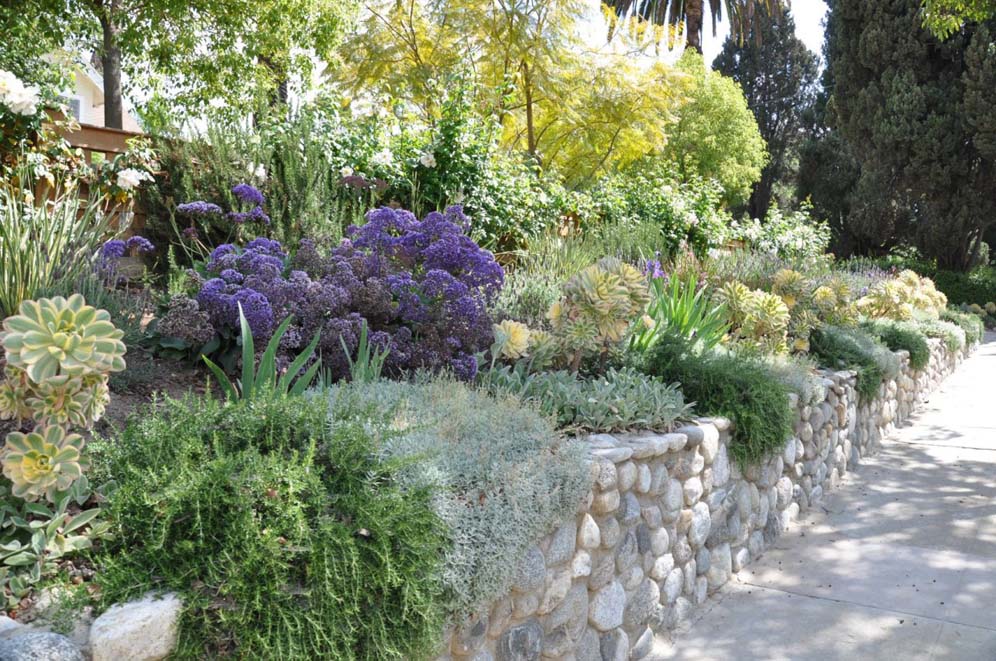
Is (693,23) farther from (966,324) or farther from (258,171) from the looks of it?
(258,171)

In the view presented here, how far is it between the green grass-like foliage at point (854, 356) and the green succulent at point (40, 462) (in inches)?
203

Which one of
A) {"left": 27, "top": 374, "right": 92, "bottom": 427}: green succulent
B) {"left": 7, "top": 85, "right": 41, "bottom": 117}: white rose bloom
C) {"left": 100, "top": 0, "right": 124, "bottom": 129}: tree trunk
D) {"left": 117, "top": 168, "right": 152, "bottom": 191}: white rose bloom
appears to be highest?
{"left": 100, "top": 0, "right": 124, "bottom": 129}: tree trunk

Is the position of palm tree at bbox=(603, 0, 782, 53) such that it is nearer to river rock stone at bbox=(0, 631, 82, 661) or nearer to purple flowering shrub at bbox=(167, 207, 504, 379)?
purple flowering shrub at bbox=(167, 207, 504, 379)

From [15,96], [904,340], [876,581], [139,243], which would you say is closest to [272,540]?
[139,243]

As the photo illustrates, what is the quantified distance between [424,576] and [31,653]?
0.89 metres

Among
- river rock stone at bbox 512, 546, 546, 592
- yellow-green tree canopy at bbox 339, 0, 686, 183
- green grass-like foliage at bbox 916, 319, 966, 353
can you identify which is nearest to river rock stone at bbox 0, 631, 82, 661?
river rock stone at bbox 512, 546, 546, 592

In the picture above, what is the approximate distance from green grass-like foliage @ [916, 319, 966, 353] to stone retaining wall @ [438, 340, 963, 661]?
5752mm

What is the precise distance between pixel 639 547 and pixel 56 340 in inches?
85.5

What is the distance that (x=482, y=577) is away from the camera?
2268 mm

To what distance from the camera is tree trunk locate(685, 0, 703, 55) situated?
2098 cm

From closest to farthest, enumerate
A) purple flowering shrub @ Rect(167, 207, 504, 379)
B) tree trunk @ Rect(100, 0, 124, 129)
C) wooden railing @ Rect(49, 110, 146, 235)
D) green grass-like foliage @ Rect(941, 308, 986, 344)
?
1. purple flowering shrub @ Rect(167, 207, 504, 379)
2. wooden railing @ Rect(49, 110, 146, 235)
3. green grass-like foliage @ Rect(941, 308, 986, 344)
4. tree trunk @ Rect(100, 0, 124, 129)

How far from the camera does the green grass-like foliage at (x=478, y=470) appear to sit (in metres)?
2.28

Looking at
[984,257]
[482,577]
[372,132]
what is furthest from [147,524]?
[984,257]

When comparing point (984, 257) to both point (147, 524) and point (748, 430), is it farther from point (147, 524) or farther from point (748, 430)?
point (147, 524)
